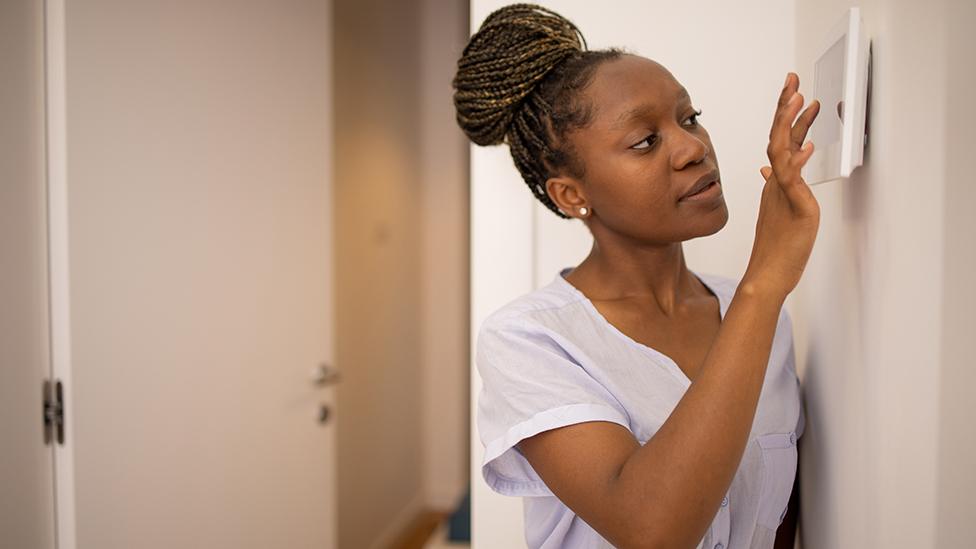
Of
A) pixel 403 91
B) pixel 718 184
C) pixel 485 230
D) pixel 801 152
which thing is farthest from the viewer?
pixel 403 91

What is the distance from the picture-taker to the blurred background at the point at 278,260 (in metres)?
0.65

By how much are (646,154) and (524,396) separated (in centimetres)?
33

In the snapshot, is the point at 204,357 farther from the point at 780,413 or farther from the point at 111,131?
the point at 780,413

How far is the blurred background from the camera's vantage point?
2.14ft

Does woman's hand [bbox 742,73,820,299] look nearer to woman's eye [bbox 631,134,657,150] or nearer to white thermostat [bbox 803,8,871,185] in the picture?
white thermostat [bbox 803,8,871,185]

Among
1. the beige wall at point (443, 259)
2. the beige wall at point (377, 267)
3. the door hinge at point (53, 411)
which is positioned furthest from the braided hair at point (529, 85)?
the beige wall at point (443, 259)

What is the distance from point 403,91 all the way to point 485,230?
2421 mm

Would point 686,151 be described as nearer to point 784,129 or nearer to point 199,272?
point 784,129

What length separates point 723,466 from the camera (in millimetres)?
698

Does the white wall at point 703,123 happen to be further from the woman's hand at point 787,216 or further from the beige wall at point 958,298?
the beige wall at point 958,298

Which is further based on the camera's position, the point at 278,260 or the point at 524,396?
the point at 278,260

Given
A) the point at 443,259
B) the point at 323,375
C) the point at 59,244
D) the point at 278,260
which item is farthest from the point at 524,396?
the point at 443,259

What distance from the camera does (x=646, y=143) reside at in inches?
35.3

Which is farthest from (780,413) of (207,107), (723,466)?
(207,107)
